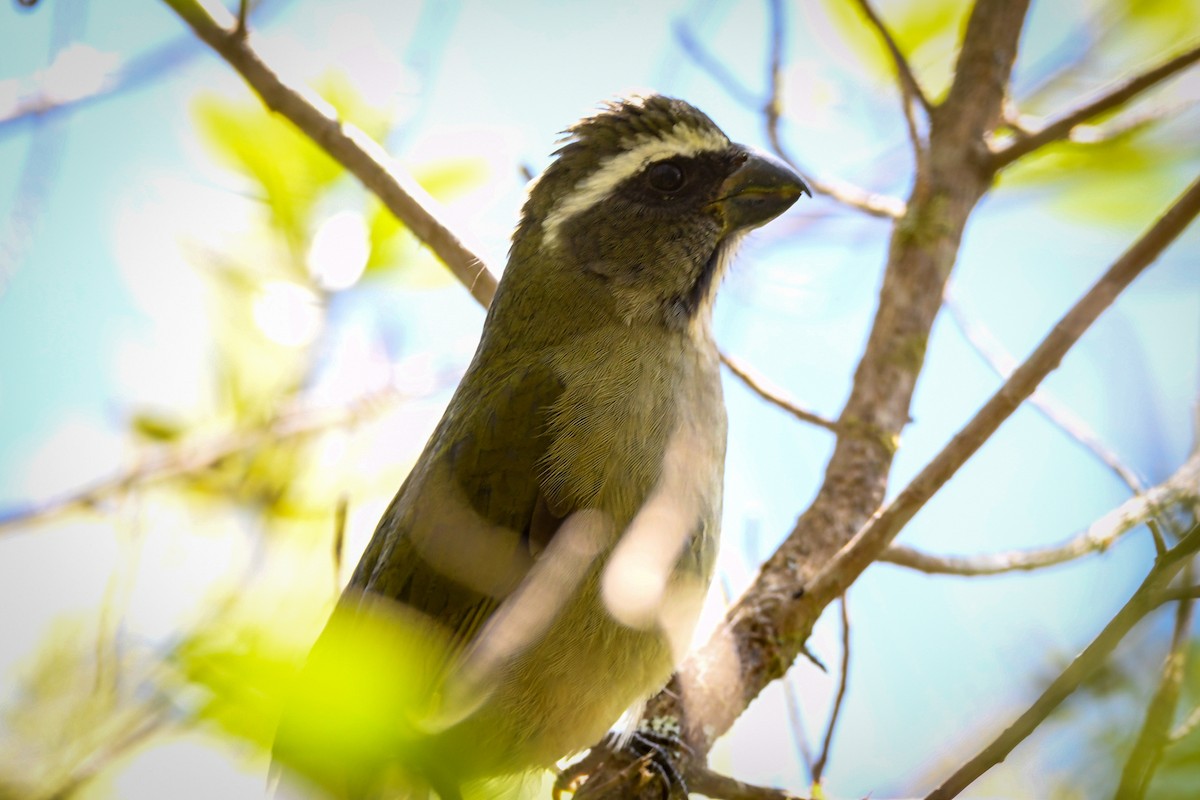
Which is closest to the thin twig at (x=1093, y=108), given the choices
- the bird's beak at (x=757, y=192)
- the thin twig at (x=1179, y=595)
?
the bird's beak at (x=757, y=192)

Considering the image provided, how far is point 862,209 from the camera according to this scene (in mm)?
3887

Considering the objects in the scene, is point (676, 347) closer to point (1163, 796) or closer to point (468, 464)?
point (468, 464)

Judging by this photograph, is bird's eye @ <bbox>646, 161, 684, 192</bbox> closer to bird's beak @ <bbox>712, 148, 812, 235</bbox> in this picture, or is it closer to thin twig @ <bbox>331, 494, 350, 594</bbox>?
bird's beak @ <bbox>712, 148, 812, 235</bbox>

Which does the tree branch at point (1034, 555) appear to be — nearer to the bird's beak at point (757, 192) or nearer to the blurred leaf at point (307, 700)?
the bird's beak at point (757, 192)

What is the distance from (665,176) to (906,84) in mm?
835

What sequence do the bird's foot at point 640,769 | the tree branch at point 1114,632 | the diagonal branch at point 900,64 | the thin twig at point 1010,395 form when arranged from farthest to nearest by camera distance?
the diagonal branch at point 900,64 < the bird's foot at point 640,769 < the thin twig at point 1010,395 < the tree branch at point 1114,632

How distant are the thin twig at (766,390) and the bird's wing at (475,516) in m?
0.71

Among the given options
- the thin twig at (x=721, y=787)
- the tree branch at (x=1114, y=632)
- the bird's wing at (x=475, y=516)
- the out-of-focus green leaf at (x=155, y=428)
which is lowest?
the tree branch at (x=1114, y=632)

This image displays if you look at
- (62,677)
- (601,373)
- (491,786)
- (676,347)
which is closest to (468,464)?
(601,373)

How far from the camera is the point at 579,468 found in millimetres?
2834

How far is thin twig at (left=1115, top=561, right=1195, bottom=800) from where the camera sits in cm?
142

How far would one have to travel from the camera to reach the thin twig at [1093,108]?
9.96 feet

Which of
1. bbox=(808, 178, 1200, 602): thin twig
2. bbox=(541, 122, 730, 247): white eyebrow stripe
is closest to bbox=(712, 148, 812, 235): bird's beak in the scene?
bbox=(541, 122, 730, 247): white eyebrow stripe

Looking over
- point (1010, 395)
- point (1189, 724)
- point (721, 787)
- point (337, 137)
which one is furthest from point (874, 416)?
point (337, 137)
